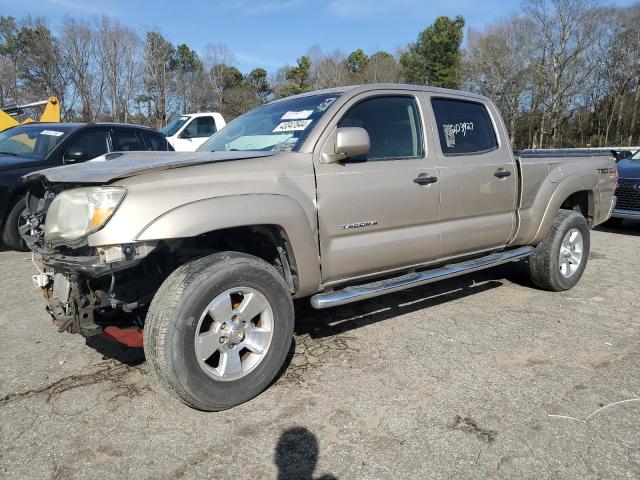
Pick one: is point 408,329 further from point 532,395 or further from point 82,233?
point 82,233

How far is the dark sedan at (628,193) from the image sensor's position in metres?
8.92

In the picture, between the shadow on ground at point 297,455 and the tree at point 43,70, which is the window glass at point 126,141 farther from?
the tree at point 43,70

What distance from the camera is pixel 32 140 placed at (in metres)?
7.48

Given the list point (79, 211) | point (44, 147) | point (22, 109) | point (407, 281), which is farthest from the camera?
point (22, 109)

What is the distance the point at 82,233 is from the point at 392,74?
44962 mm

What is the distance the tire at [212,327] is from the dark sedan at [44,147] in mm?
4372

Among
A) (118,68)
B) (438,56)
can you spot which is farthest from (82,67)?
(438,56)

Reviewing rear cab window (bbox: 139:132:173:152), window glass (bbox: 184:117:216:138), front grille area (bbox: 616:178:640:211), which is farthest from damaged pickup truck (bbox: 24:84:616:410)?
window glass (bbox: 184:117:216:138)

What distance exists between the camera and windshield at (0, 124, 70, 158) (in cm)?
722

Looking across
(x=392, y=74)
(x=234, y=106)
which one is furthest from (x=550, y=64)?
(x=234, y=106)

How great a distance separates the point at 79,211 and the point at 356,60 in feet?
170

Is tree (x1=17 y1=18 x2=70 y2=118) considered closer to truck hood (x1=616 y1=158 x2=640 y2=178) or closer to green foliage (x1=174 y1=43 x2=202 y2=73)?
green foliage (x1=174 y1=43 x2=202 y2=73)

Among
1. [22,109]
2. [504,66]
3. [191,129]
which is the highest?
[504,66]

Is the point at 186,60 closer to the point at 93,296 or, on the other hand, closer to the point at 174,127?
the point at 174,127
